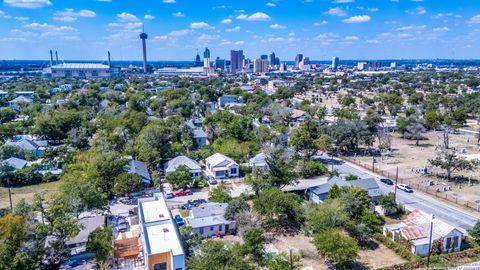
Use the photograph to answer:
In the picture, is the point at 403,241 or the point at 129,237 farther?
the point at 129,237

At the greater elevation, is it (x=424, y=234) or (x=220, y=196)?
(x=220, y=196)

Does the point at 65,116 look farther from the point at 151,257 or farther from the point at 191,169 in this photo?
the point at 151,257

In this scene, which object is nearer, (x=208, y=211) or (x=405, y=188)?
(x=208, y=211)

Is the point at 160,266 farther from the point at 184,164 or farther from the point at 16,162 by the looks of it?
the point at 16,162

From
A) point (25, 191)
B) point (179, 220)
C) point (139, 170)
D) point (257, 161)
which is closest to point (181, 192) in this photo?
point (139, 170)

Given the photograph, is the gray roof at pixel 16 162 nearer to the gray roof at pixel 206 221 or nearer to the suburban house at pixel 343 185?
the gray roof at pixel 206 221

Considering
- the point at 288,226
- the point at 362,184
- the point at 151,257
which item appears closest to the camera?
the point at 151,257

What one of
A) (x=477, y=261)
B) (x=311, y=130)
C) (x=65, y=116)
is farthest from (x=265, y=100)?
(x=477, y=261)

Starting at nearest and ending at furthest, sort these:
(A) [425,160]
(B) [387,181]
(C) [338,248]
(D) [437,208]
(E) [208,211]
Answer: (C) [338,248] < (E) [208,211] < (D) [437,208] < (B) [387,181] < (A) [425,160]
